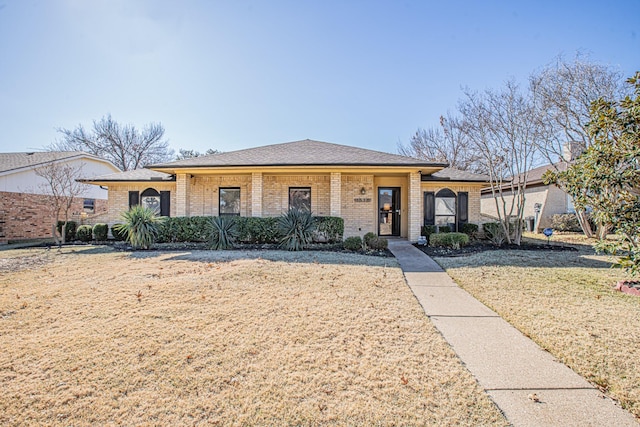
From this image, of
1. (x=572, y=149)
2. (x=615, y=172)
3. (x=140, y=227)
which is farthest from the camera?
(x=572, y=149)

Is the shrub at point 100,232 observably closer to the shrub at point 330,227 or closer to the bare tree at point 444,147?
the shrub at point 330,227

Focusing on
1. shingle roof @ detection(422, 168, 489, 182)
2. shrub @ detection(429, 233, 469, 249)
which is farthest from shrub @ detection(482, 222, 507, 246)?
shingle roof @ detection(422, 168, 489, 182)

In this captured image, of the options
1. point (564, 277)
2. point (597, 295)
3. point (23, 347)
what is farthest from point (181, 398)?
point (564, 277)

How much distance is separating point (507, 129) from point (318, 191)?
8.03 m

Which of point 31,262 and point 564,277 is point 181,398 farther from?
point 31,262

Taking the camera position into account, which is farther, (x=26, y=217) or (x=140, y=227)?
(x=26, y=217)

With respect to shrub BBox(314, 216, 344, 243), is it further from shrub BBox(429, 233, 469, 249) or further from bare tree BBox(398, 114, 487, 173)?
bare tree BBox(398, 114, 487, 173)

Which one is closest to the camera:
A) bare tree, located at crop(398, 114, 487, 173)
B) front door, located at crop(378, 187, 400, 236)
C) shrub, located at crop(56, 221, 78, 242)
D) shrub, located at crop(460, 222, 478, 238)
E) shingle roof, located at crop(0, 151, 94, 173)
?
shrub, located at crop(460, 222, 478, 238)

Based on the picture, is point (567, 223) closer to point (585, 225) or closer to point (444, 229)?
point (585, 225)

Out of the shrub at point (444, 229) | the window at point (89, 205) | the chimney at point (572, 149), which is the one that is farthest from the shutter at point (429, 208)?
the window at point (89, 205)

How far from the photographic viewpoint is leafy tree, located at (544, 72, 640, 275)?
4.24 metres

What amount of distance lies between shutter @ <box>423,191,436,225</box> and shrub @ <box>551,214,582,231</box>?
9386mm

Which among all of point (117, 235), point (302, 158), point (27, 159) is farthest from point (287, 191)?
point (27, 159)

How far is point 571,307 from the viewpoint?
4.78 m
